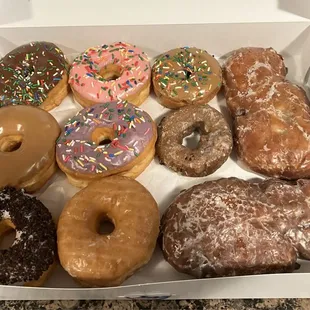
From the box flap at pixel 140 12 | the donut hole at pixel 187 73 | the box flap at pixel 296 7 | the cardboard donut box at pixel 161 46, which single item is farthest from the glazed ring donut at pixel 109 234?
the box flap at pixel 296 7

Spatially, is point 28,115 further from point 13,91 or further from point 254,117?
point 254,117

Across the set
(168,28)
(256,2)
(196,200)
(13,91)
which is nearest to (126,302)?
(196,200)

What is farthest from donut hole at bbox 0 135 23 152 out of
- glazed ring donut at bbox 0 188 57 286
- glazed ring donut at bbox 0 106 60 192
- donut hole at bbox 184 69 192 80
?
donut hole at bbox 184 69 192 80

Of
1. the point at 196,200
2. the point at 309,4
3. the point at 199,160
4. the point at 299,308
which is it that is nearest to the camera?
the point at 299,308

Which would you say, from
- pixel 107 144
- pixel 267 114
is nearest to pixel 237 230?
pixel 267 114

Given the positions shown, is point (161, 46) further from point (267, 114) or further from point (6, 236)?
point (6, 236)

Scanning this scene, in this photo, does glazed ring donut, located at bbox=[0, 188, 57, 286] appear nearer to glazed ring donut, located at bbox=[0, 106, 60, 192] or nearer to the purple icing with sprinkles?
glazed ring donut, located at bbox=[0, 106, 60, 192]
